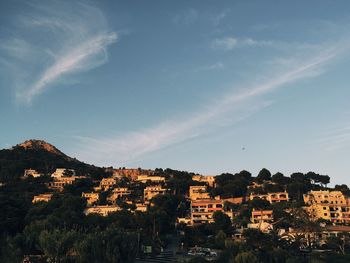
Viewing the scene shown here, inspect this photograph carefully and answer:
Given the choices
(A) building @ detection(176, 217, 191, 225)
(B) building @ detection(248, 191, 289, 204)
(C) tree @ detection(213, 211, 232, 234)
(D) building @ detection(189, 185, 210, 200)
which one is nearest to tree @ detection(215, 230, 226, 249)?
(C) tree @ detection(213, 211, 232, 234)

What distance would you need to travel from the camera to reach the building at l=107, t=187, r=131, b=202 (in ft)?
390

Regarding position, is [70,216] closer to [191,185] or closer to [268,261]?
[268,261]

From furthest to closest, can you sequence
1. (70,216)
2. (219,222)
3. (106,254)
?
(219,222) → (70,216) → (106,254)

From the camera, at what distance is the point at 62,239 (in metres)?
42.4

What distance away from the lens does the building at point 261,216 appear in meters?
84.4

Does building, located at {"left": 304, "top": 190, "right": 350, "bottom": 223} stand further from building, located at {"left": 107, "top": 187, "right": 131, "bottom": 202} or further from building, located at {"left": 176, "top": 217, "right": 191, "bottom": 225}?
building, located at {"left": 107, "top": 187, "right": 131, "bottom": 202}

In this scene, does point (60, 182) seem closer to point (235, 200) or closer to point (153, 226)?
point (235, 200)

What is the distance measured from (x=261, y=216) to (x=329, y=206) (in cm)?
2152

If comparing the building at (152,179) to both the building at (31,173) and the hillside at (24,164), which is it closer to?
the hillside at (24,164)

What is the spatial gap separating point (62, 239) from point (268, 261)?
2584 centimetres

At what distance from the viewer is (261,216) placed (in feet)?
279

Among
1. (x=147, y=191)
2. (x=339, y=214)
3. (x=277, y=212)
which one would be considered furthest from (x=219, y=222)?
(x=147, y=191)

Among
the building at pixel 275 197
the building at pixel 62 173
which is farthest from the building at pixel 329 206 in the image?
the building at pixel 62 173

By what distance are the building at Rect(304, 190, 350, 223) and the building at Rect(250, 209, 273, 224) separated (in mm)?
10439
